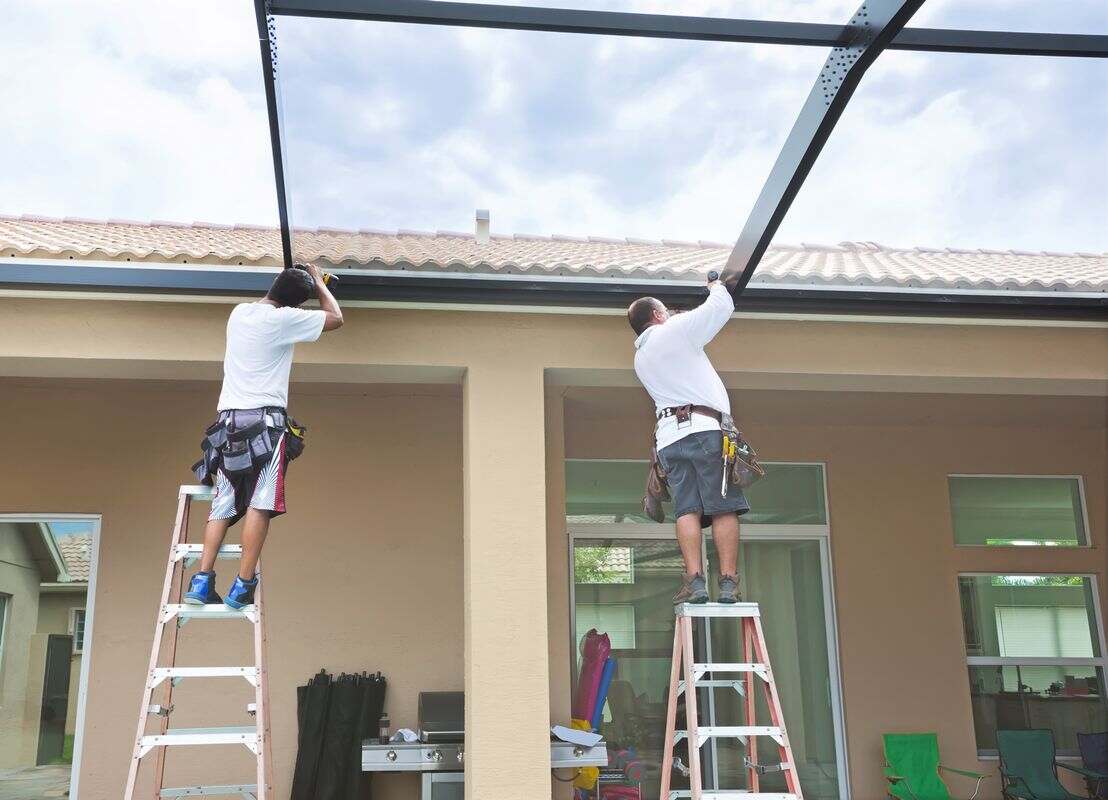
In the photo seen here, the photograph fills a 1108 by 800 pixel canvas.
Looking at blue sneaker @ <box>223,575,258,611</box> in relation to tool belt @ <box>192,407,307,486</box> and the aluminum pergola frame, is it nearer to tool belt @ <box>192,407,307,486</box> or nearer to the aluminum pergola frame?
tool belt @ <box>192,407,307,486</box>

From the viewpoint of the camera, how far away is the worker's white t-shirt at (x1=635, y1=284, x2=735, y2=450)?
4.51 meters

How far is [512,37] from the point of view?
4.07 m

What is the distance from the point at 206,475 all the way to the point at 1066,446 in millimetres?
6460

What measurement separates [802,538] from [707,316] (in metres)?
3.63

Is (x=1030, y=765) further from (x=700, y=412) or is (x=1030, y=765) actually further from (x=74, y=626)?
(x=74, y=626)

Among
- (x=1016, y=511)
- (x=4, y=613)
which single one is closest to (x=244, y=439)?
(x=4, y=613)

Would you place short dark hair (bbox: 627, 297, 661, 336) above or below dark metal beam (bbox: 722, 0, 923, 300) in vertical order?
below

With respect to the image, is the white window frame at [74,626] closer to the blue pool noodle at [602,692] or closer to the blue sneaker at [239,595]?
the blue sneaker at [239,595]

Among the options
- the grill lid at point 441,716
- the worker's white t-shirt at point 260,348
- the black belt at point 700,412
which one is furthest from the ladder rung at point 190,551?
the grill lid at point 441,716

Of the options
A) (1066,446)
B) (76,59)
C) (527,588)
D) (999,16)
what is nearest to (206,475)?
(527,588)

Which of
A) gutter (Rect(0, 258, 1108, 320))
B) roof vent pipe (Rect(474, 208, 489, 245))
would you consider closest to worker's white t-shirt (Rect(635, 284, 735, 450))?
gutter (Rect(0, 258, 1108, 320))

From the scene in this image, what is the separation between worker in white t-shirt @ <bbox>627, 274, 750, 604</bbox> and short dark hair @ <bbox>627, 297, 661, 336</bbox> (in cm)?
8

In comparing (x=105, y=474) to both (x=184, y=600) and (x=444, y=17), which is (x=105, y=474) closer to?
(x=184, y=600)

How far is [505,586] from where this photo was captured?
15.3 feet
